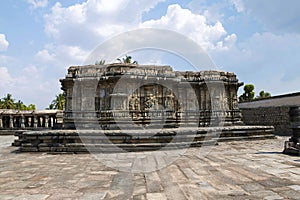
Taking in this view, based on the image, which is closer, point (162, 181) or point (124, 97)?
point (162, 181)

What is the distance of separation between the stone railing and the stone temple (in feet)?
19.4

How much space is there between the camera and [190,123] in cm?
1421

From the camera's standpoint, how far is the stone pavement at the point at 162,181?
3.20m

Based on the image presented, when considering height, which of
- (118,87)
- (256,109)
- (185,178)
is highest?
(118,87)

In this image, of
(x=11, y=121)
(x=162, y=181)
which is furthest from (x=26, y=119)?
(x=162, y=181)

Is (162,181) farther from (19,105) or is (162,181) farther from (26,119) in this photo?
(19,105)

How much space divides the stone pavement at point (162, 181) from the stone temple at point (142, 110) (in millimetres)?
2362

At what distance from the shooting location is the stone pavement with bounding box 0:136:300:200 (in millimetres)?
3197

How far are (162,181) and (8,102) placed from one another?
47172mm

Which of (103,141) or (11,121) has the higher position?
(11,121)

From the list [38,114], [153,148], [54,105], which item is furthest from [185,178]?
[54,105]

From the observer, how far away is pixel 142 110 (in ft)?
40.1

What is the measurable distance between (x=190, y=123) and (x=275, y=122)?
6.60 m

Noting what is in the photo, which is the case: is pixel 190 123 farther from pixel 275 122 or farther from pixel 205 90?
pixel 275 122
